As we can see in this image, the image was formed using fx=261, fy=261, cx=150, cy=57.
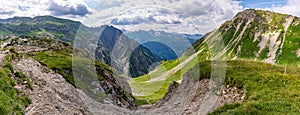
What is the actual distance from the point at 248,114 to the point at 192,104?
79.5 ft

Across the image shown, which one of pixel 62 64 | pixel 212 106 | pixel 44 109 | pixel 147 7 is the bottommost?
pixel 62 64

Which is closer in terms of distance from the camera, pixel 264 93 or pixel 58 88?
pixel 264 93

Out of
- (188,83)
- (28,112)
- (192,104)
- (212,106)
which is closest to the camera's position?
(28,112)

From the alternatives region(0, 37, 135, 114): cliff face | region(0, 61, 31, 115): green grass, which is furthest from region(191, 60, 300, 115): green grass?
region(0, 61, 31, 115): green grass

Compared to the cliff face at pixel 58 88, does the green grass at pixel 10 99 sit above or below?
above

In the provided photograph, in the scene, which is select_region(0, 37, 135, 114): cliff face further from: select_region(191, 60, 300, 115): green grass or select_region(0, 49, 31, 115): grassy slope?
select_region(191, 60, 300, 115): green grass

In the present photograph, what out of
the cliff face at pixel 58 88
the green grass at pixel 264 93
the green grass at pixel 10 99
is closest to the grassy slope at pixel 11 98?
the green grass at pixel 10 99

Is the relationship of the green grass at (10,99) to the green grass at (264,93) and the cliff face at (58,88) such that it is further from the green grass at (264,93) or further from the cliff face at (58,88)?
the green grass at (264,93)

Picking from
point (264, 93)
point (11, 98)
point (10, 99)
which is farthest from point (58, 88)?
point (264, 93)

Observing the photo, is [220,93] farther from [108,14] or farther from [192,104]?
[108,14]

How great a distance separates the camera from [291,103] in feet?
97.8

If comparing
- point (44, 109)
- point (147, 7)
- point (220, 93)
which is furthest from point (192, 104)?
point (44, 109)

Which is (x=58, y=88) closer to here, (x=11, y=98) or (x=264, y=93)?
(x=11, y=98)

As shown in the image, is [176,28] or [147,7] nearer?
[147,7]
